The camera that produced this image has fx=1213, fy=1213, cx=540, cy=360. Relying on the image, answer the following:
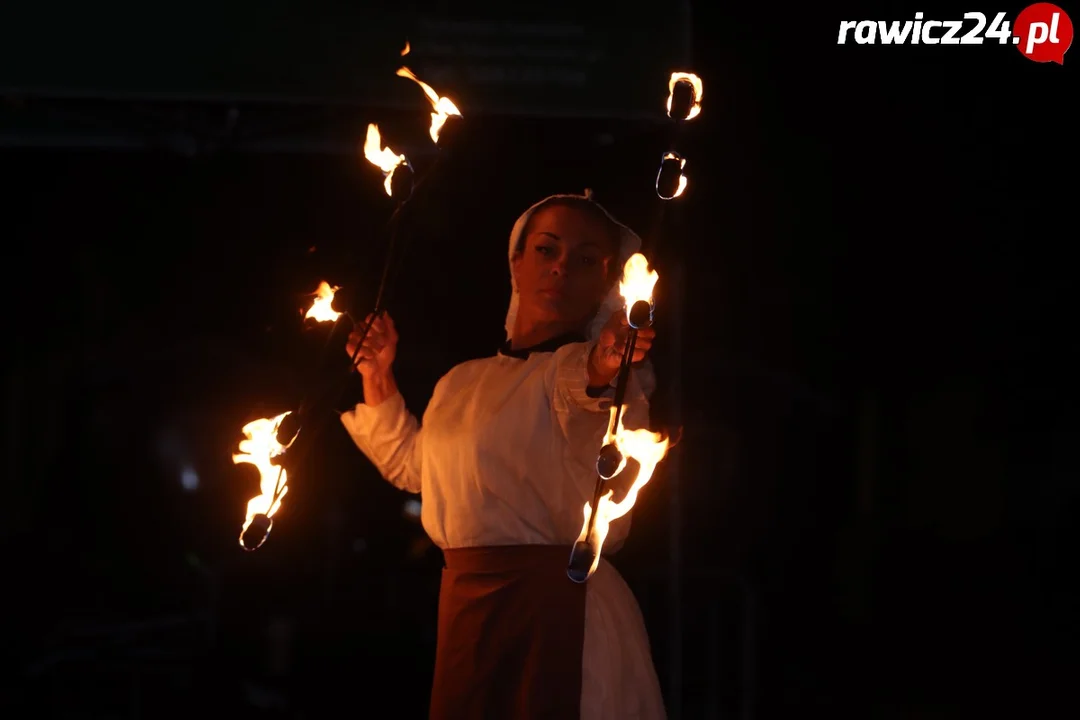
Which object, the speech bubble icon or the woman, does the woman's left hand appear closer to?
the woman

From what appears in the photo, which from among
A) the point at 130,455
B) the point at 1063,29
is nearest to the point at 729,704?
the point at 130,455

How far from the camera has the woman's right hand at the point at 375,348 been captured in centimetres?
308

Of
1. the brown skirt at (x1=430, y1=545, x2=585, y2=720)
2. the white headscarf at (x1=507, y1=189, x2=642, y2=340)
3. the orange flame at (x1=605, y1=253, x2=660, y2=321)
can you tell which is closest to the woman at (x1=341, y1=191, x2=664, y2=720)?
the brown skirt at (x1=430, y1=545, x2=585, y2=720)

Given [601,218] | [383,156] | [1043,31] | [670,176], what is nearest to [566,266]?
[601,218]

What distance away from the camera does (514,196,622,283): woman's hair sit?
2979mm

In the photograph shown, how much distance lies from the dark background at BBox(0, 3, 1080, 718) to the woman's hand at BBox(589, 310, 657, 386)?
363 mm

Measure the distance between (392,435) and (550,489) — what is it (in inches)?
21.4

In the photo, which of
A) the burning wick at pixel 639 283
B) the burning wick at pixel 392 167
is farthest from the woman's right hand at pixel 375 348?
the burning wick at pixel 639 283

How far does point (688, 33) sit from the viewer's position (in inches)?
154

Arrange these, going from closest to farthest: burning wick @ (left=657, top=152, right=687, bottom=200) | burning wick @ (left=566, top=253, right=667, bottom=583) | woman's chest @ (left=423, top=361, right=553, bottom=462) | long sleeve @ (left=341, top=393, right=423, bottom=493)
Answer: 1. burning wick @ (left=566, top=253, right=667, bottom=583)
2. burning wick @ (left=657, top=152, right=687, bottom=200)
3. woman's chest @ (left=423, top=361, right=553, bottom=462)
4. long sleeve @ (left=341, top=393, right=423, bottom=493)

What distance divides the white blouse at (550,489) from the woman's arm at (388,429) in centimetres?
25

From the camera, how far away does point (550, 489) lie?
8.82ft

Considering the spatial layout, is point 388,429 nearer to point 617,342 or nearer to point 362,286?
point 362,286

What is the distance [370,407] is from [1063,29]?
3.54 meters
